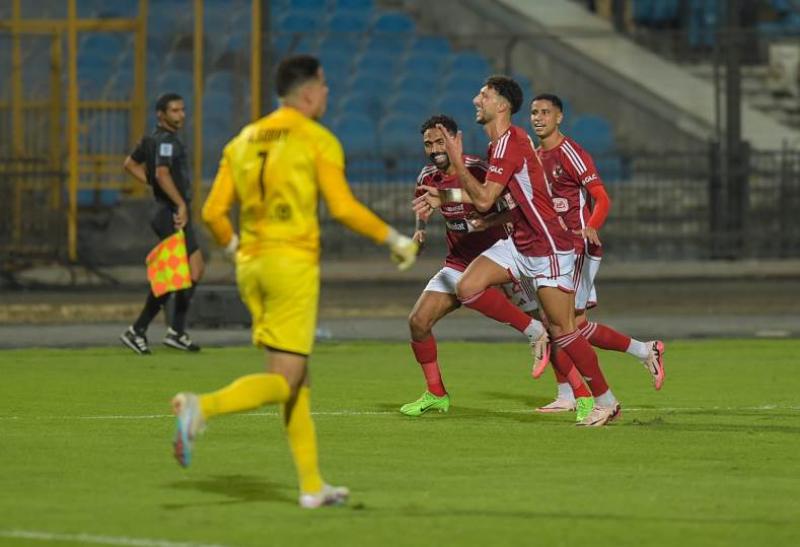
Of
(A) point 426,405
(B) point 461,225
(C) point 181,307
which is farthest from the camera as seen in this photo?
(C) point 181,307

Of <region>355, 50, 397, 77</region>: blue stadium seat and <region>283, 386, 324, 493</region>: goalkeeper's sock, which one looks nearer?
<region>283, 386, 324, 493</region>: goalkeeper's sock

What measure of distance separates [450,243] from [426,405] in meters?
1.30

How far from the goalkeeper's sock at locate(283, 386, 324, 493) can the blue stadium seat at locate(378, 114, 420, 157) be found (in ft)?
70.5

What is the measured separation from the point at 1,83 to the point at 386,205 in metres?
6.06

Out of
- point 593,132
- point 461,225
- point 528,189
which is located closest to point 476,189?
point 528,189

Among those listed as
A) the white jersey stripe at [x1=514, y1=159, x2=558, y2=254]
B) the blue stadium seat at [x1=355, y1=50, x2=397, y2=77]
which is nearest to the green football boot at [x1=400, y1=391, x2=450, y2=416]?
the white jersey stripe at [x1=514, y1=159, x2=558, y2=254]

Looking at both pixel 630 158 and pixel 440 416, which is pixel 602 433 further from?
pixel 630 158

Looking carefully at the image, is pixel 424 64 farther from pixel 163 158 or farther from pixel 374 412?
pixel 374 412

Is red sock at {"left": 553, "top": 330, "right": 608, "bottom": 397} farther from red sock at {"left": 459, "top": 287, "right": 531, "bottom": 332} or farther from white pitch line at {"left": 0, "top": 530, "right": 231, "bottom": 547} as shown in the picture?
white pitch line at {"left": 0, "top": 530, "right": 231, "bottom": 547}

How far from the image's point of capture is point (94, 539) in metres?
7.70

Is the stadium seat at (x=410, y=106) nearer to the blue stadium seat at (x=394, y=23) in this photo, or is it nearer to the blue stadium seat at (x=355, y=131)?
the blue stadium seat at (x=355, y=131)

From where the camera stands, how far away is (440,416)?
12.5 metres

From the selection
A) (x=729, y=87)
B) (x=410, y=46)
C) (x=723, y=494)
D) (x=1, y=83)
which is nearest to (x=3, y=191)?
(x=1, y=83)

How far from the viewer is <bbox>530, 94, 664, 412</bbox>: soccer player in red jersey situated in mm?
12828
